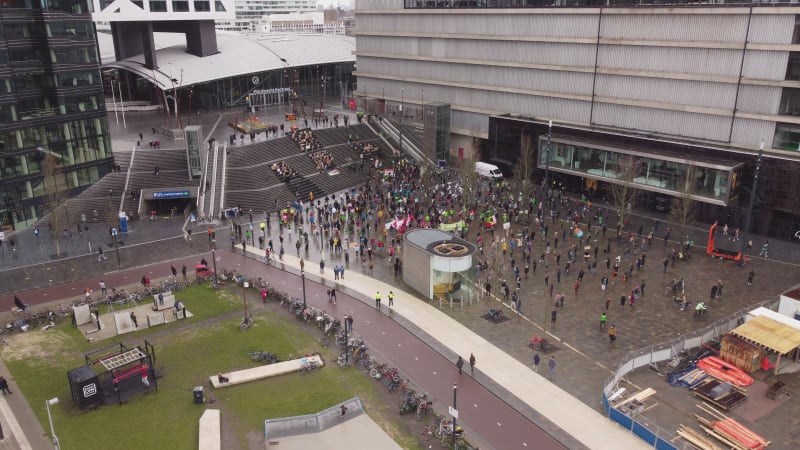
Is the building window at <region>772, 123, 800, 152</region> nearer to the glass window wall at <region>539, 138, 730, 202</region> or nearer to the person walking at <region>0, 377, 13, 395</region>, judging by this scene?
the glass window wall at <region>539, 138, 730, 202</region>

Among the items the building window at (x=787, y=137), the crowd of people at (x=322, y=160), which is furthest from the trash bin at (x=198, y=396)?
the building window at (x=787, y=137)

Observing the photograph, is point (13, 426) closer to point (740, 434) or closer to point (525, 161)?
point (740, 434)

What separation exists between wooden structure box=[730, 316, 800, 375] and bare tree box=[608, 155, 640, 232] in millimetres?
19128

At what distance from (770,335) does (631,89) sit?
1271 inches

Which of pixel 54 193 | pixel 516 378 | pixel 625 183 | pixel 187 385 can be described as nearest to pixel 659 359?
pixel 516 378

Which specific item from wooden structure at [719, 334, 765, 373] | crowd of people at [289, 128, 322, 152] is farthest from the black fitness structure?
crowd of people at [289, 128, 322, 152]

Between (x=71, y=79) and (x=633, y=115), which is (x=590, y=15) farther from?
(x=71, y=79)

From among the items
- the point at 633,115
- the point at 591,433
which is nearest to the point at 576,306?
the point at 591,433

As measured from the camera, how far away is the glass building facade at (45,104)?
50.8 meters

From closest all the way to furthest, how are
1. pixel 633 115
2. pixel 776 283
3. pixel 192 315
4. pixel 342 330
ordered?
pixel 342 330, pixel 192 315, pixel 776 283, pixel 633 115

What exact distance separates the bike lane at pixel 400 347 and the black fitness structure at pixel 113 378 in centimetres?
975

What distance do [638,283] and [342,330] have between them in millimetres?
20417

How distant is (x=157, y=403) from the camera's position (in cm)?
2800

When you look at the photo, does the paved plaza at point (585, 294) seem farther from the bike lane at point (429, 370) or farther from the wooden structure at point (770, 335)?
the wooden structure at point (770, 335)
